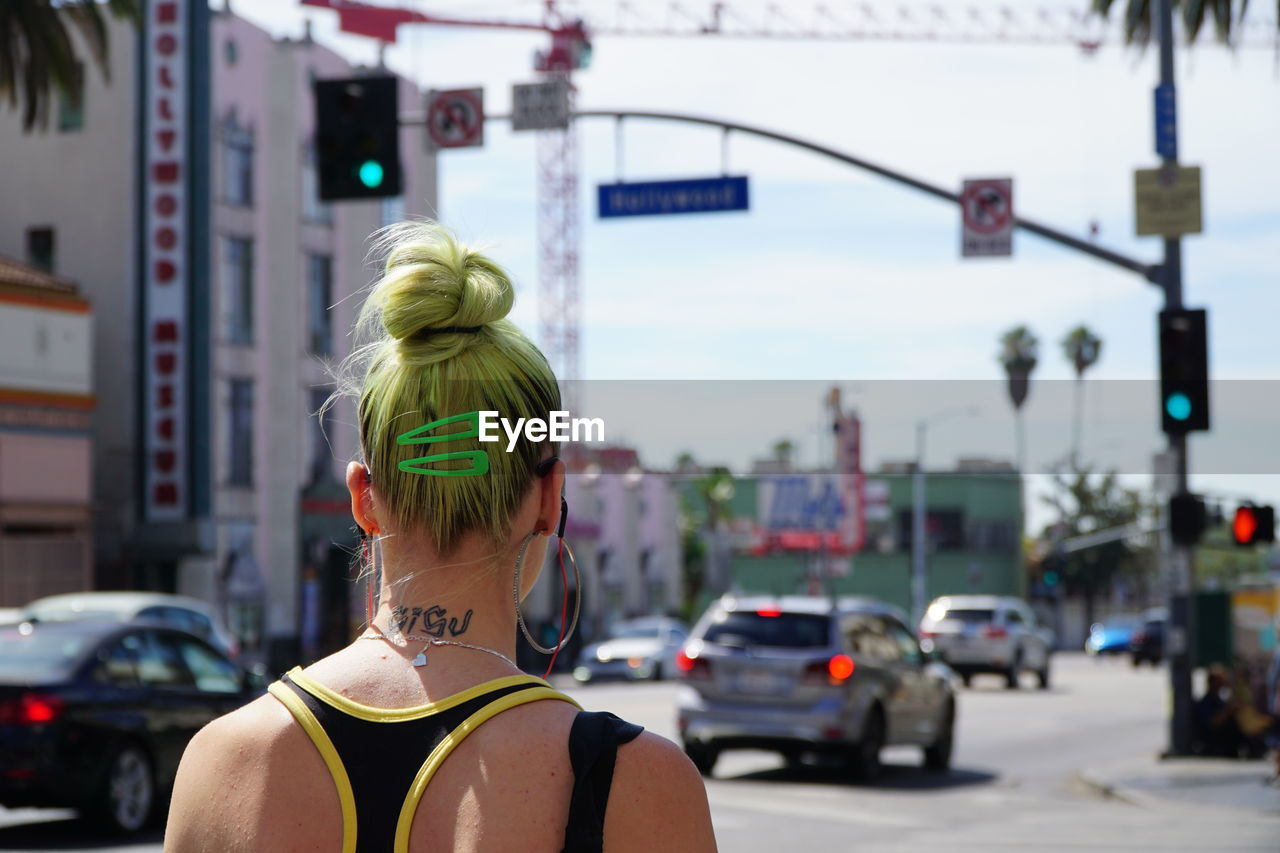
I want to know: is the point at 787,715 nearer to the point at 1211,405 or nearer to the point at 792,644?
the point at 792,644

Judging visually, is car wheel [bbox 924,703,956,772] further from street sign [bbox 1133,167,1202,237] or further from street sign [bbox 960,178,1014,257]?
street sign [bbox 1133,167,1202,237]

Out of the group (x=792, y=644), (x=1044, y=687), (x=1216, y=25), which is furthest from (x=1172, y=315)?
(x=1044, y=687)

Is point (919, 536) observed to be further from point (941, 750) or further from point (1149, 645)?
point (941, 750)

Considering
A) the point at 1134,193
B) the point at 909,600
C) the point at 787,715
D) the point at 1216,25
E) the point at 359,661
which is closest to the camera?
the point at 359,661

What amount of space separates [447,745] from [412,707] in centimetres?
7

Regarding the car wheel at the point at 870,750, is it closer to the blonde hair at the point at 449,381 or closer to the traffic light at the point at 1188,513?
the traffic light at the point at 1188,513

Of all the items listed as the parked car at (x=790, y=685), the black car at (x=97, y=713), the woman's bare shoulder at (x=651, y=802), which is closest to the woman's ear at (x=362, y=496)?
the woman's bare shoulder at (x=651, y=802)

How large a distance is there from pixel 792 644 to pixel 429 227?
15753 millimetres

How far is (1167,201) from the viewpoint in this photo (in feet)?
62.1

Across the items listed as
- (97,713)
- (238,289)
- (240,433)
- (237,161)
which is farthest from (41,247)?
(97,713)

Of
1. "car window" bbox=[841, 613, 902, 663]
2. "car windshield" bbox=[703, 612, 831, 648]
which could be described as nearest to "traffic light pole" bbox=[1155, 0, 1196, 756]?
"car window" bbox=[841, 613, 902, 663]

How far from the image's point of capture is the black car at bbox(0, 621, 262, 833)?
11.5 metres

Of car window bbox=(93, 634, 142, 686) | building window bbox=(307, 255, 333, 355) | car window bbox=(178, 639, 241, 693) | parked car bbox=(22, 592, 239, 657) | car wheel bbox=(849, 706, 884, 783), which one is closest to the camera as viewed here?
car window bbox=(93, 634, 142, 686)

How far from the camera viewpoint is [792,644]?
17578 mm
